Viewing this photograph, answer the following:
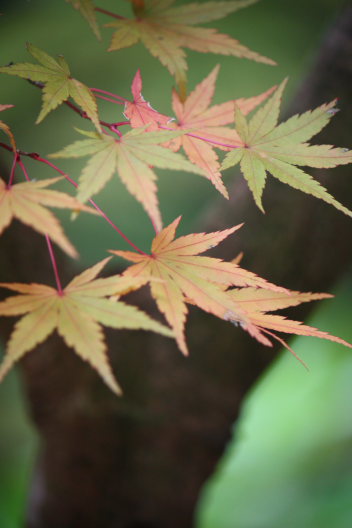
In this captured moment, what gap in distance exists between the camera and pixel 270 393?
151 inches

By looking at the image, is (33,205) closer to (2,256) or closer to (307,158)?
(307,158)

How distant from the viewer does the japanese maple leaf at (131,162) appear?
1.74ft

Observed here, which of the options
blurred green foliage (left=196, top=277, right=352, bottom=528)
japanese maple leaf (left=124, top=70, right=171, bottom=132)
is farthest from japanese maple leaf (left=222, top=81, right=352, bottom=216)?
blurred green foliage (left=196, top=277, right=352, bottom=528)

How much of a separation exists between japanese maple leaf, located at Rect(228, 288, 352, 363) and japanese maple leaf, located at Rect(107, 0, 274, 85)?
0.31 meters

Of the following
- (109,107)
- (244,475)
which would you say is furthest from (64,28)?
(244,475)

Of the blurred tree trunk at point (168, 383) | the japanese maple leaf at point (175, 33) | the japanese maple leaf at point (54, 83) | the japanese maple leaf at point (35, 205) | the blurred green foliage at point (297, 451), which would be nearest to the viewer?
Result: the japanese maple leaf at point (35, 205)

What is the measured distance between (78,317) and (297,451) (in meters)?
3.03

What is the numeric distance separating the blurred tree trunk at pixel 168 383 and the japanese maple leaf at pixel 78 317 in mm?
729

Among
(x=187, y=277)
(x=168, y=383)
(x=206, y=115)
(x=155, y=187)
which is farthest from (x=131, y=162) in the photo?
(x=168, y=383)

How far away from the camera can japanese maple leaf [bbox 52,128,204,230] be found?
20.9 inches

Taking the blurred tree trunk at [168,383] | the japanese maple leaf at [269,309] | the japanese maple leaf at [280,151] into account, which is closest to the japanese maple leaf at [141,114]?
the japanese maple leaf at [280,151]

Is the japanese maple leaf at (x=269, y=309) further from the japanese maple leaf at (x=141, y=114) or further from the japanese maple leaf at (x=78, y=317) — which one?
the japanese maple leaf at (x=141, y=114)

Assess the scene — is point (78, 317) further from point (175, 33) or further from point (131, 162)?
point (175, 33)

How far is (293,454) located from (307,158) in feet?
9.71
